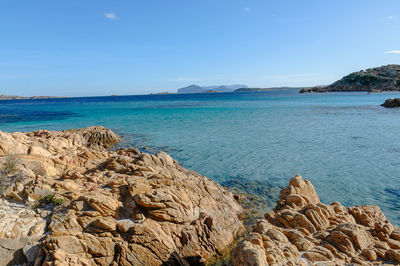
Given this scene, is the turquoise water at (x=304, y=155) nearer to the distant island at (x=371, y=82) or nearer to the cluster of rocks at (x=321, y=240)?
the cluster of rocks at (x=321, y=240)

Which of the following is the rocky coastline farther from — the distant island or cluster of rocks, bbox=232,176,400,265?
the distant island

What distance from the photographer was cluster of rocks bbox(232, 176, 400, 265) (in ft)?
22.7

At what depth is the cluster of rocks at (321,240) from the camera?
6.93 metres

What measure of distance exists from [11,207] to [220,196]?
27.3 feet

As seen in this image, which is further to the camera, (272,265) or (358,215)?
(358,215)

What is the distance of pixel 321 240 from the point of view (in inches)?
318

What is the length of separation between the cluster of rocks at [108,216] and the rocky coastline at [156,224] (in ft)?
0.10

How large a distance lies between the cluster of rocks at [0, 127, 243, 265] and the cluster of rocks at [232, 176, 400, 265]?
91.3 inches

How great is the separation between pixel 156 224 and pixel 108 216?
5.68 feet

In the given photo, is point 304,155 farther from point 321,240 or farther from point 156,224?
point 156,224

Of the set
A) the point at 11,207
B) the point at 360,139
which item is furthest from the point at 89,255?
the point at 360,139

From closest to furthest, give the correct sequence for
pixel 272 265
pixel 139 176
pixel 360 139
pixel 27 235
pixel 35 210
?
1. pixel 272 265
2. pixel 27 235
3. pixel 35 210
4. pixel 139 176
5. pixel 360 139

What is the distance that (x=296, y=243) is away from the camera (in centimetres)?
777

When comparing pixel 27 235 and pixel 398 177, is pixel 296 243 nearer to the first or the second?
pixel 27 235
